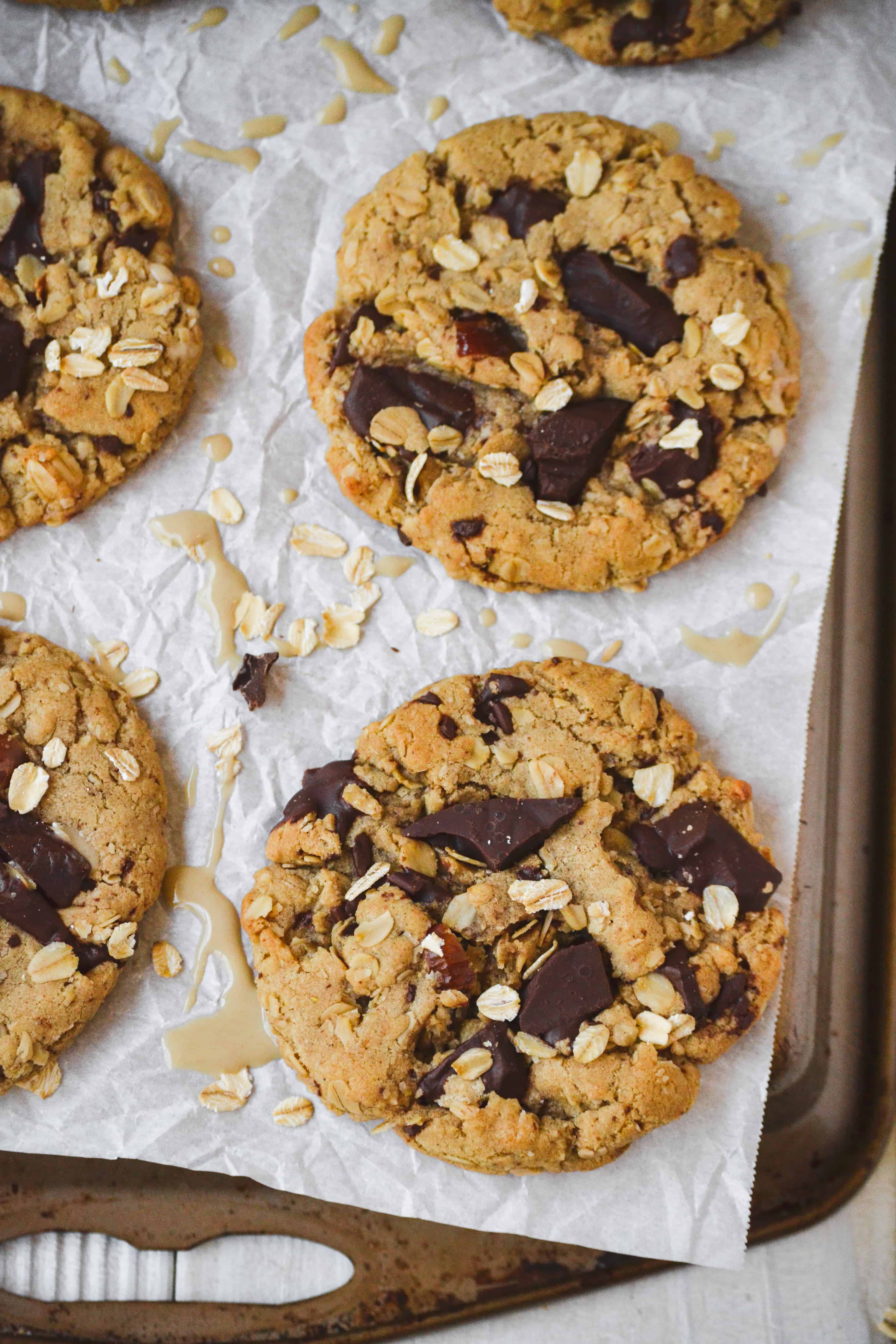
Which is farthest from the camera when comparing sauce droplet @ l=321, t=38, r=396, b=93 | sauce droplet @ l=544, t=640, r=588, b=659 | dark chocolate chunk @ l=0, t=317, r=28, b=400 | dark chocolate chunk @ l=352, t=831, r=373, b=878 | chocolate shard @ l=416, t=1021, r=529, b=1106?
sauce droplet @ l=321, t=38, r=396, b=93

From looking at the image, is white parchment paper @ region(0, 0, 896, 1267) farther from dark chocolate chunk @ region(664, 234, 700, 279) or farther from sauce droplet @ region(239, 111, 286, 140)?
dark chocolate chunk @ region(664, 234, 700, 279)

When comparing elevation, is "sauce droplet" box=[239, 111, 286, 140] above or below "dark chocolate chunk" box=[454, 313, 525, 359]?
above

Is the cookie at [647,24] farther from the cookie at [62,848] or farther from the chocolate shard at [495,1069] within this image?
the chocolate shard at [495,1069]

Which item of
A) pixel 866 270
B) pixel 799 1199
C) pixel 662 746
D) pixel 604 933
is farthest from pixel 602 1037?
pixel 866 270

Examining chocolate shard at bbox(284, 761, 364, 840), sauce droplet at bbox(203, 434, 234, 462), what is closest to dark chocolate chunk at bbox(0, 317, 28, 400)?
sauce droplet at bbox(203, 434, 234, 462)

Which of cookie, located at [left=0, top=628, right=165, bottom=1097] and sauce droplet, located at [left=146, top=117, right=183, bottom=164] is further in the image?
sauce droplet, located at [left=146, top=117, right=183, bottom=164]

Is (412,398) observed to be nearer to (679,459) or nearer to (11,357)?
(679,459)

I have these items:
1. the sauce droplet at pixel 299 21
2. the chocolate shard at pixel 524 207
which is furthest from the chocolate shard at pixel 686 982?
the sauce droplet at pixel 299 21
